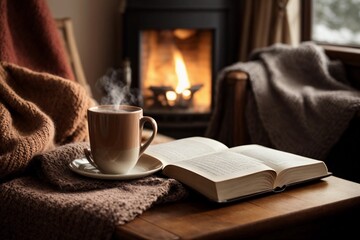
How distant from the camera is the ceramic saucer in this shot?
4.22ft

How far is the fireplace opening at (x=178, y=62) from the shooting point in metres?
3.39

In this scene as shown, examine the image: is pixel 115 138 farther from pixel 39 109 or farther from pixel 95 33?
pixel 95 33

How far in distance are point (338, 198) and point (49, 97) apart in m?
0.75

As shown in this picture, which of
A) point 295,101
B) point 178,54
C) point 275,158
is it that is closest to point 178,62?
point 178,54

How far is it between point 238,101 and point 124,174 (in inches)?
52.8

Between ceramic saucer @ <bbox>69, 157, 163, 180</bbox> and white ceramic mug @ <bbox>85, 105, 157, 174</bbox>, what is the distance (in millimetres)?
23

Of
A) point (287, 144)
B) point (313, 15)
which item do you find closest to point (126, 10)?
point (313, 15)

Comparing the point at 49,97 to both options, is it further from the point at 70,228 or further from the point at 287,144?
the point at 287,144

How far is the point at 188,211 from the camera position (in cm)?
118

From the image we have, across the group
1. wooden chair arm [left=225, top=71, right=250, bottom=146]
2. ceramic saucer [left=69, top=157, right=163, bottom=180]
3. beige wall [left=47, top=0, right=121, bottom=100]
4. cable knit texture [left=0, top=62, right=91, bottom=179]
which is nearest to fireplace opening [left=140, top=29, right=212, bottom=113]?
beige wall [left=47, top=0, right=121, bottom=100]

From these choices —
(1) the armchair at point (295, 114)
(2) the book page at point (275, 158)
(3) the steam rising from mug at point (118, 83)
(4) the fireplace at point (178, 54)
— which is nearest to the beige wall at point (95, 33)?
(3) the steam rising from mug at point (118, 83)

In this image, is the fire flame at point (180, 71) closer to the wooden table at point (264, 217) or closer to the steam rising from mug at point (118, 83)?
the steam rising from mug at point (118, 83)

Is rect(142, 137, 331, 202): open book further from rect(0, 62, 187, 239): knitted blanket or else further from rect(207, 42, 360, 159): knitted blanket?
rect(207, 42, 360, 159): knitted blanket

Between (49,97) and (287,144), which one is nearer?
(49,97)
